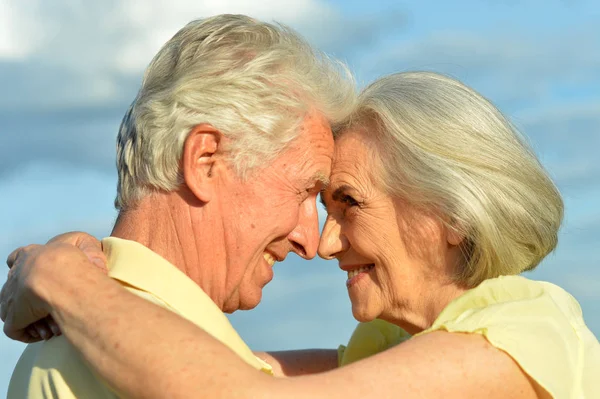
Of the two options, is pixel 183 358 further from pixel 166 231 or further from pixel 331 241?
pixel 331 241

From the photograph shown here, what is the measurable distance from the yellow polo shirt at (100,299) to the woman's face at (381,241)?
135 centimetres

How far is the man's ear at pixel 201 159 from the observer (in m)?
3.71

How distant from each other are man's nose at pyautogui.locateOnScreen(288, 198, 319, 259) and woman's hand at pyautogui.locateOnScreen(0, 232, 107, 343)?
3.78 ft

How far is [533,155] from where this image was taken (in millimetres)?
4539

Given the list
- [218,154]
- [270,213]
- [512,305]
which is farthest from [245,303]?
[512,305]

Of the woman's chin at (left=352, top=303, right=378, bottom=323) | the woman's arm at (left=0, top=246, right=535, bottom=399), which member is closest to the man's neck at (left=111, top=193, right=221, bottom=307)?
the woman's arm at (left=0, top=246, right=535, bottom=399)

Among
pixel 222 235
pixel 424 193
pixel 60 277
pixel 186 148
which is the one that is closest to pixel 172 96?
pixel 186 148

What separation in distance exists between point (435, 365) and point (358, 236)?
58.2 inches

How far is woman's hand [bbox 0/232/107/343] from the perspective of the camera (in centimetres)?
323

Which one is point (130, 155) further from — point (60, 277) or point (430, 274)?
point (430, 274)

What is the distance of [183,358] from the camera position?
2.91 meters

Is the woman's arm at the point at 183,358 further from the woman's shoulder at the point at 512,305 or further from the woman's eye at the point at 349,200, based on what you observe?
the woman's eye at the point at 349,200

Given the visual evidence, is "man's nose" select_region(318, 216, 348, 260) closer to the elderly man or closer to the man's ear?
the elderly man

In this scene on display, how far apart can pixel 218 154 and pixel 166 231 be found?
38 centimetres
